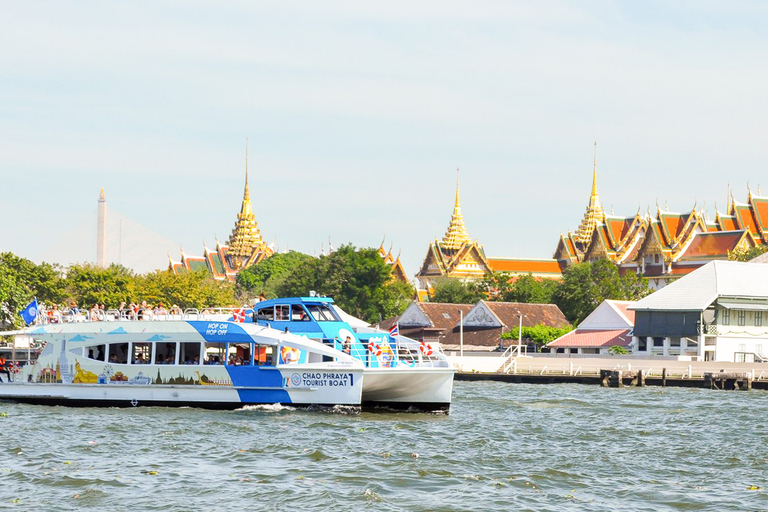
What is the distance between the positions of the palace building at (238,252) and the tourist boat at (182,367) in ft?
398

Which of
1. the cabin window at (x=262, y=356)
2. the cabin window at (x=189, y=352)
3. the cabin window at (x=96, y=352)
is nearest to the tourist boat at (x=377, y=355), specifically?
the cabin window at (x=262, y=356)

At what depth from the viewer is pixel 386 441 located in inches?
1051

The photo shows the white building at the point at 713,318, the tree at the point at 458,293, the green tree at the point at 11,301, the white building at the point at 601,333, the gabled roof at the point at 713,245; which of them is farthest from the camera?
the gabled roof at the point at 713,245

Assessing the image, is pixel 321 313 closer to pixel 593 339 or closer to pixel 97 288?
pixel 593 339

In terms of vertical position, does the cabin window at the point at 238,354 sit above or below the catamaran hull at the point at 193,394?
above

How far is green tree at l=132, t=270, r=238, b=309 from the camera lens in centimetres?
7862

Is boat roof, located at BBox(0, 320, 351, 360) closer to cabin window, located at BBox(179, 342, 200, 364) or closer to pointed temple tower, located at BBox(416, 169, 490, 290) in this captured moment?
cabin window, located at BBox(179, 342, 200, 364)

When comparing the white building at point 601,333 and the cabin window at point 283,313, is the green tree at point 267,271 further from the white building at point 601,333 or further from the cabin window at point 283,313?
the cabin window at point 283,313

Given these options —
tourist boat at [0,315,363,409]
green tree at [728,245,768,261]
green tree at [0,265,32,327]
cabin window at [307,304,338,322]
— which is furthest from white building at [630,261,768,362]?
→ tourist boat at [0,315,363,409]

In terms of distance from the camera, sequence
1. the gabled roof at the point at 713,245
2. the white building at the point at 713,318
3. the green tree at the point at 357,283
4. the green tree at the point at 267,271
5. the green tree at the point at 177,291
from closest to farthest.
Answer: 1. the white building at the point at 713,318
2. the green tree at the point at 177,291
3. the green tree at the point at 357,283
4. the gabled roof at the point at 713,245
5. the green tree at the point at 267,271

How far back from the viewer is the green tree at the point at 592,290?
84.8 meters

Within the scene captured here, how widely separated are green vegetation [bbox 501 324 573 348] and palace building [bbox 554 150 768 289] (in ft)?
109

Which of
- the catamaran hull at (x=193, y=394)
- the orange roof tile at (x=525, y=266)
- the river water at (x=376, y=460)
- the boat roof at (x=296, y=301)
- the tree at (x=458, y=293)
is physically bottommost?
the river water at (x=376, y=460)

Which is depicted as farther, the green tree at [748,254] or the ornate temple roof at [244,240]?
the ornate temple roof at [244,240]
